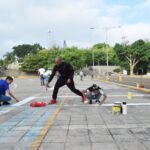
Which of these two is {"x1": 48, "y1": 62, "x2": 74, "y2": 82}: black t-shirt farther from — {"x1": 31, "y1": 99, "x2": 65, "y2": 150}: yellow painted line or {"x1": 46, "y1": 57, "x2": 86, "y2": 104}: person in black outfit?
{"x1": 31, "y1": 99, "x2": 65, "y2": 150}: yellow painted line

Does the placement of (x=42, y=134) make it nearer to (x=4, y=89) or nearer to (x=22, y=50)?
(x=4, y=89)

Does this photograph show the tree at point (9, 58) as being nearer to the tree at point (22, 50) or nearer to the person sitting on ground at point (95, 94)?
the tree at point (22, 50)

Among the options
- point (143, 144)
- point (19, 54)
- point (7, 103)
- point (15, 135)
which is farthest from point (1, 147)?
point (19, 54)

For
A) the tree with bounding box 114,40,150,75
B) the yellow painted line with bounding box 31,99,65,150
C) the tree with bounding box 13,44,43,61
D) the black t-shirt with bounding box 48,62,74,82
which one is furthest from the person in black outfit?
the tree with bounding box 13,44,43,61

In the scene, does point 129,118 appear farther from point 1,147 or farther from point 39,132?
point 1,147

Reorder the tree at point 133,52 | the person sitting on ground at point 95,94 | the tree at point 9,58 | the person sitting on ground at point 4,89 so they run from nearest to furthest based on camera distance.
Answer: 1. the person sitting on ground at point 4,89
2. the person sitting on ground at point 95,94
3. the tree at point 133,52
4. the tree at point 9,58

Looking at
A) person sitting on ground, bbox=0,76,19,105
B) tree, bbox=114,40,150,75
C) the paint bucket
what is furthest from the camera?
tree, bbox=114,40,150,75

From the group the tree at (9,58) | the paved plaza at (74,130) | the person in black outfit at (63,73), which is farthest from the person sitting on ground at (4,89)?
the tree at (9,58)

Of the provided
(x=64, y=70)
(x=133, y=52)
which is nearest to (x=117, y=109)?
(x=64, y=70)

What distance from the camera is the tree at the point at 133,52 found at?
116688mm

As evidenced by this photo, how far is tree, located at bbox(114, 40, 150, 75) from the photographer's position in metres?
117

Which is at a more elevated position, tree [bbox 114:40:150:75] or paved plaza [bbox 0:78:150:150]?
tree [bbox 114:40:150:75]

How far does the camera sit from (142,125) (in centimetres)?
1020

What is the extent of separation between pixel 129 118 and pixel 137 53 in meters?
107
